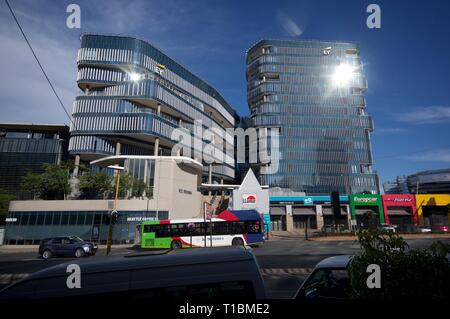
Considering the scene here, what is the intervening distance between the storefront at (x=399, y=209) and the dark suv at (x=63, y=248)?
176 ft

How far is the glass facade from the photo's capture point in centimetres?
3575

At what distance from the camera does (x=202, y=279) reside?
122 inches

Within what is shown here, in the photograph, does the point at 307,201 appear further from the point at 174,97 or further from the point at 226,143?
the point at 174,97

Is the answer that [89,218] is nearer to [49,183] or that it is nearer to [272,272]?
[49,183]

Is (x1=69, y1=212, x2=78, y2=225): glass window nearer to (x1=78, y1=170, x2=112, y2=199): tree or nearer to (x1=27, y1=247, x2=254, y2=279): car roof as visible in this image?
(x1=78, y1=170, x2=112, y2=199): tree

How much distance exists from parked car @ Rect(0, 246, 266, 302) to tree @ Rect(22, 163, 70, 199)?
4558 cm

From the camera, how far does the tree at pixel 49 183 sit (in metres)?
41.3

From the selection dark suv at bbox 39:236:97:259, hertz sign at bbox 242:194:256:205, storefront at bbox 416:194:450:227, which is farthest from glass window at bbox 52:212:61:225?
storefront at bbox 416:194:450:227

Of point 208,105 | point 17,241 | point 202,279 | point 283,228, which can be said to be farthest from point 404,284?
point 208,105

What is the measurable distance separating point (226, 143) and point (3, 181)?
55.2 m

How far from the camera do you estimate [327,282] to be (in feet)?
15.8

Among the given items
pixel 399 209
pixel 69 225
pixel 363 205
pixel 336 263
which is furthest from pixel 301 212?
pixel 336 263

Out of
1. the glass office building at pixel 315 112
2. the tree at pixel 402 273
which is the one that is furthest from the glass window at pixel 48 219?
the glass office building at pixel 315 112

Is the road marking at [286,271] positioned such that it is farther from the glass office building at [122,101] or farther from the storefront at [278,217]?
the storefront at [278,217]
